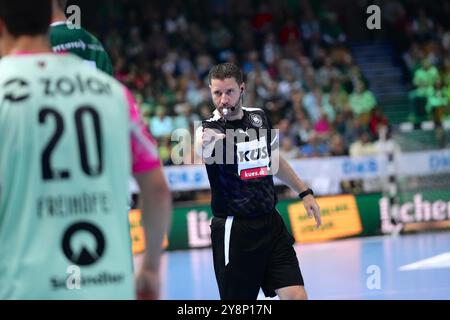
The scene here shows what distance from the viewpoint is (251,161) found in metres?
6.87

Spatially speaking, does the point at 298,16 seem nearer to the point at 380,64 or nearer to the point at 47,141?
the point at 380,64

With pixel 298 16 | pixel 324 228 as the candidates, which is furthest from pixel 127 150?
pixel 298 16

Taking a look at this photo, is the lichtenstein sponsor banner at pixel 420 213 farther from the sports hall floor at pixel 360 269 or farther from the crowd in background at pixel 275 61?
the crowd in background at pixel 275 61

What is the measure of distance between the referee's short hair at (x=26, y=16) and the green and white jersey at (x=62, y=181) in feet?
0.30

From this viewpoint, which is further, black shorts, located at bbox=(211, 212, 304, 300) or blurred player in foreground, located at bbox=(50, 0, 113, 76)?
black shorts, located at bbox=(211, 212, 304, 300)

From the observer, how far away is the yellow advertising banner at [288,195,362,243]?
53.0 feet

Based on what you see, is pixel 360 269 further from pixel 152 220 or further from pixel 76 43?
pixel 152 220

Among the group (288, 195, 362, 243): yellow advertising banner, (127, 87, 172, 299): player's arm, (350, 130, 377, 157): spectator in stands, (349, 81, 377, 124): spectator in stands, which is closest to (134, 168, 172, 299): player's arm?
(127, 87, 172, 299): player's arm

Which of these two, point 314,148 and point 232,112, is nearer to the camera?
point 232,112

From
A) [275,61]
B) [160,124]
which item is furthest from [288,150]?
[275,61]

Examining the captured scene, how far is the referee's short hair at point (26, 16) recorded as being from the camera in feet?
11.0

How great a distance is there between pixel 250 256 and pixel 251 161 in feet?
2.22

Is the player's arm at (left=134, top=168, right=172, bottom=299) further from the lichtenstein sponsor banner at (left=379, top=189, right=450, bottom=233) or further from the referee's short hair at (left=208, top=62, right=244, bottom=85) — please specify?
the lichtenstein sponsor banner at (left=379, top=189, right=450, bottom=233)
